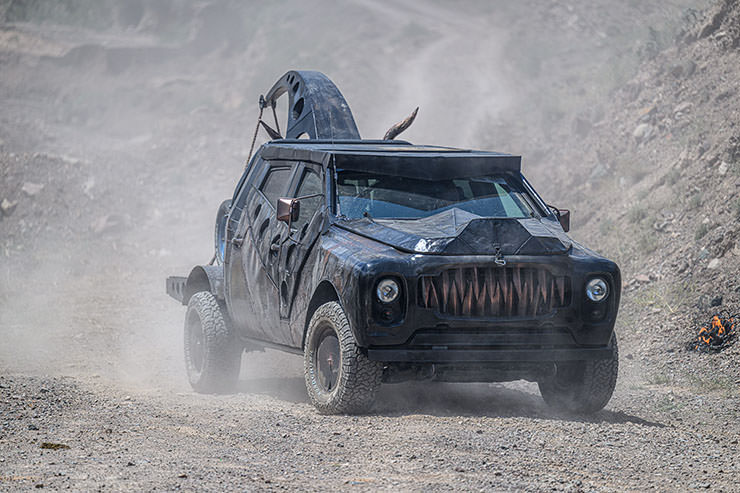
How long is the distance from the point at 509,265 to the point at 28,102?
3202 cm

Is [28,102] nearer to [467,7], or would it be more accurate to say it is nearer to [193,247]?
[193,247]

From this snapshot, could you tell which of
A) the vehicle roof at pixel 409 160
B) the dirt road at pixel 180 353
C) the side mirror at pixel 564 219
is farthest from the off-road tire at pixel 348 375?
the side mirror at pixel 564 219

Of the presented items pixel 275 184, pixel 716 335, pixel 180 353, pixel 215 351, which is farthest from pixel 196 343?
pixel 716 335

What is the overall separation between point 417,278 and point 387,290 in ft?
0.71

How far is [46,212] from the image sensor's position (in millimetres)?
24156

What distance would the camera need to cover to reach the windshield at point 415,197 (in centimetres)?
744

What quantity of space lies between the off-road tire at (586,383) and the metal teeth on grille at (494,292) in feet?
2.14

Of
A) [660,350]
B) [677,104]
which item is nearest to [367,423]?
[660,350]

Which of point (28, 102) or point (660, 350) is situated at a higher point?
point (28, 102)

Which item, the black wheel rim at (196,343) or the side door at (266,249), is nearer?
the side door at (266,249)

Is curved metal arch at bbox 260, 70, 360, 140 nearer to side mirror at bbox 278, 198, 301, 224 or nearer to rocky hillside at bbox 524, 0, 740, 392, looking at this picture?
side mirror at bbox 278, 198, 301, 224

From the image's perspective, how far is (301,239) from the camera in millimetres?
7492

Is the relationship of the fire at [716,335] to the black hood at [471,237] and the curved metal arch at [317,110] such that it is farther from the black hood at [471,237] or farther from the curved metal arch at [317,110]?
the curved metal arch at [317,110]

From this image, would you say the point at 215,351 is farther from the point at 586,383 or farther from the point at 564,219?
the point at 586,383
